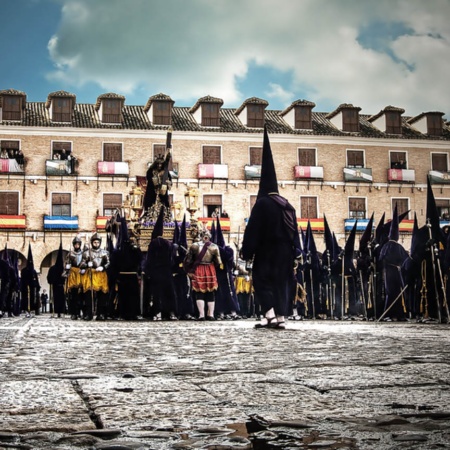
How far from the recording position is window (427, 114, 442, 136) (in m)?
44.0

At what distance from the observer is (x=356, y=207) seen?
136 feet

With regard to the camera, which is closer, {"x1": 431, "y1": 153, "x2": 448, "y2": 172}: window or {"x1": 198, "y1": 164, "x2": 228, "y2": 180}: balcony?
{"x1": 198, "y1": 164, "x2": 228, "y2": 180}: balcony

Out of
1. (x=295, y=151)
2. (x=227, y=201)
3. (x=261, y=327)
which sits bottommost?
(x=261, y=327)

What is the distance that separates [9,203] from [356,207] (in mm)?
17563

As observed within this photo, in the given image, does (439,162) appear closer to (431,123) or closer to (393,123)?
(431,123)

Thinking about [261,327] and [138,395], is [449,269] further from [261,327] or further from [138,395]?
[138,395]

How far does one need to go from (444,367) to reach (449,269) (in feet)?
35.2

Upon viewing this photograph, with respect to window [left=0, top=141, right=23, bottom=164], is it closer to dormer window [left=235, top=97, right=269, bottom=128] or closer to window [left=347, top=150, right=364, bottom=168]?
dormer window [left=235, top=97, right=269, bottom=128]

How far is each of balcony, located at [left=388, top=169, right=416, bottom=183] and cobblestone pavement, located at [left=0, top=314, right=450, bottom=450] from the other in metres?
37.7

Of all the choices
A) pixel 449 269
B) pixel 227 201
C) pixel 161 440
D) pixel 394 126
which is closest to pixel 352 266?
pixel 449 269

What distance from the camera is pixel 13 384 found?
3.30 meters

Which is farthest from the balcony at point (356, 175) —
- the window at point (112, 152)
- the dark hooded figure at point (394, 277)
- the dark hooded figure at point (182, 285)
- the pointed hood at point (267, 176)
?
the pointed hood at point (267, 176)

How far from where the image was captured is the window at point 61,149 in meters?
38.9

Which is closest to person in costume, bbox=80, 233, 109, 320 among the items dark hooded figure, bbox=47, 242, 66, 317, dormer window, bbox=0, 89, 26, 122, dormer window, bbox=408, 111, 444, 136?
dark hooded figure, bbox=47, 242, 66, 317
